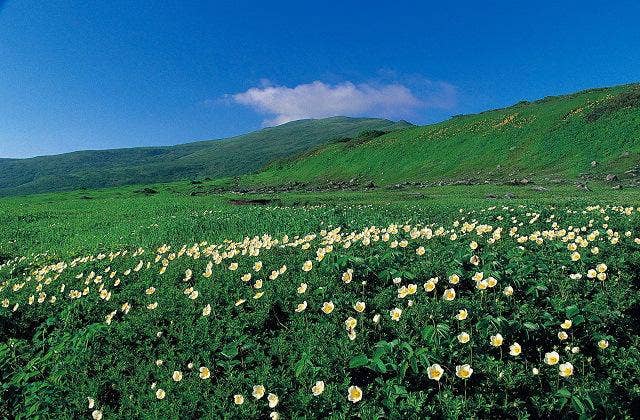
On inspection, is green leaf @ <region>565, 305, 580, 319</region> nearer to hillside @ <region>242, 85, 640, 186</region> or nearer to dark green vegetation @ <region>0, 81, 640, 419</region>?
dark green vegetation @ <region>0, 81, 640, 419</region>

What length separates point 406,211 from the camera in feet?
62.6

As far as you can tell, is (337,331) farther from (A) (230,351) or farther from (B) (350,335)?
(A) (230,351)

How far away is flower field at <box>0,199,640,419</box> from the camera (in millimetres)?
3922

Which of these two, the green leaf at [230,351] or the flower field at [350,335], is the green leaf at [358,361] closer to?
the flower field at [350,335]

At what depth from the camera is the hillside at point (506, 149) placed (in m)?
37.9

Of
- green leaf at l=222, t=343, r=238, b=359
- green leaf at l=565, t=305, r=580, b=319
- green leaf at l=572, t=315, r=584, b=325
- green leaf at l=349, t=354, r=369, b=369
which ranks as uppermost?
green leaf at l=565, t=305, r=580, b=319

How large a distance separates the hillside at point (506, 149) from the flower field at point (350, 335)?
32.3m

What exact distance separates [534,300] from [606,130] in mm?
44604

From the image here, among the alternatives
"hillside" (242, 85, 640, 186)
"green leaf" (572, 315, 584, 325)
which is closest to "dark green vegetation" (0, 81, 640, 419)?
"green leaf" (572, 315, 584, 325)

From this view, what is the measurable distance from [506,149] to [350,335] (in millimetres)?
47383

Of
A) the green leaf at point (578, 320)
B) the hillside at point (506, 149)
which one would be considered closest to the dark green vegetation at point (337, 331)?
the green leaf at point (578, 320)

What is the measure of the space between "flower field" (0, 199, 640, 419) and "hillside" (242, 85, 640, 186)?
32.3 meters

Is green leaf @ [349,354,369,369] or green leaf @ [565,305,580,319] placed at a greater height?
green leaf @ [565,305,580,319]

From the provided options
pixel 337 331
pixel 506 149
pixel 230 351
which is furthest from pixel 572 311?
pixel 506 149
